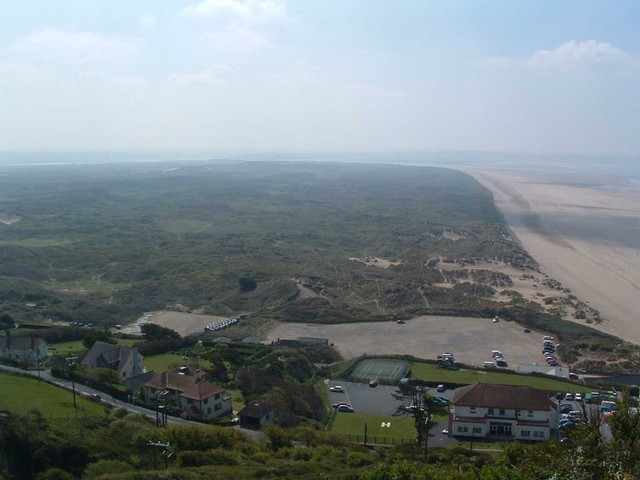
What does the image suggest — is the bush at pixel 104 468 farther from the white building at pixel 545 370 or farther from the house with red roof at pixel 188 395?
the white building at pixel 545 370

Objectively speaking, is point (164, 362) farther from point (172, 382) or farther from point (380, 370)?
point (380, 370)

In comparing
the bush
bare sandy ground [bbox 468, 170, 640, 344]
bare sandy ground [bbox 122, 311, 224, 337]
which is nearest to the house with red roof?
the bush

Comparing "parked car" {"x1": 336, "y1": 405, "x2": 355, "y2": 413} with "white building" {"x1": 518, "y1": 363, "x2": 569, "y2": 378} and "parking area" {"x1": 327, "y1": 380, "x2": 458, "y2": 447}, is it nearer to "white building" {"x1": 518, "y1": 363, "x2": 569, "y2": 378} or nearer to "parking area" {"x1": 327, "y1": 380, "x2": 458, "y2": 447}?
"parking area" {"x1": 327, "y1": 380, "x2": 458, "y2": 447}

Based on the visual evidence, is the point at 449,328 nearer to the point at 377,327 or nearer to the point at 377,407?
the point at 377,327

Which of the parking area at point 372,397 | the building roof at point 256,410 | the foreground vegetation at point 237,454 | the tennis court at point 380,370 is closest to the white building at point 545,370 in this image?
the parking area at point 372,397

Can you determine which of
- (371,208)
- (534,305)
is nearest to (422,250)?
(534,305)

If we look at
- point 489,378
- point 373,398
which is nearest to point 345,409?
point 373,398

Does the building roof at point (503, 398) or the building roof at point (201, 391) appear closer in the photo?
the building roof at point (503, 398)
